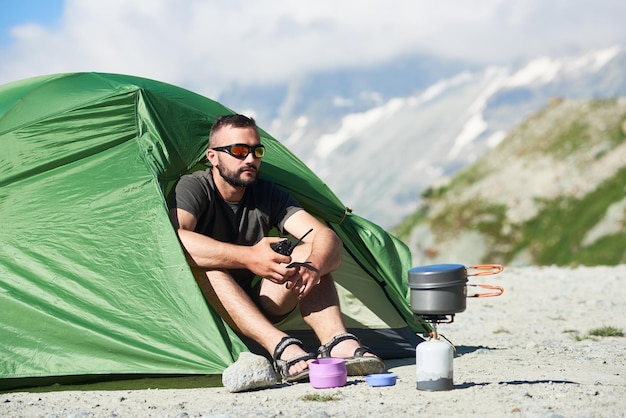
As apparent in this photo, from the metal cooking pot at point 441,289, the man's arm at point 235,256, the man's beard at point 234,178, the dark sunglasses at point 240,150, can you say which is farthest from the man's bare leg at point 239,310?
the metal cooking pot at point 441,289

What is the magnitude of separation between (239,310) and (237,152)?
1.36 m

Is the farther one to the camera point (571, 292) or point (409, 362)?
point (571, 292)

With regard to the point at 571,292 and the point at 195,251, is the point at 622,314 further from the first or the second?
the point at 195,251

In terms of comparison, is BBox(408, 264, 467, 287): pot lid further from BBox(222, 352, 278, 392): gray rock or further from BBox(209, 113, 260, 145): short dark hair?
BBox(209, 113, 260, 145): short dark hair

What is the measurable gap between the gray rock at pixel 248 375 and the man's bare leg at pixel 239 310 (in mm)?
320

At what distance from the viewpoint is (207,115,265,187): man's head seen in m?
7.66

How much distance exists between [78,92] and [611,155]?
103 feet

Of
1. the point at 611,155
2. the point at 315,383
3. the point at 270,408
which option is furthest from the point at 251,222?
the point at 611,155

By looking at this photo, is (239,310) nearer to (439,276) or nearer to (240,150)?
(240,150)

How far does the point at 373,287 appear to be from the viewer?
30.6 feet

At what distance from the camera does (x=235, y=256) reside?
7207 millimetres

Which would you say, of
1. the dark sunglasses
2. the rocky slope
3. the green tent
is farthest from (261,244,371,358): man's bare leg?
the rocky slope

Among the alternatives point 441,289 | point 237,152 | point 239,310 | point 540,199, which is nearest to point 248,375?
point 239,310

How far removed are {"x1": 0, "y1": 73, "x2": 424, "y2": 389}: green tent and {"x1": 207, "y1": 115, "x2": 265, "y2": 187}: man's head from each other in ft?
1.74
